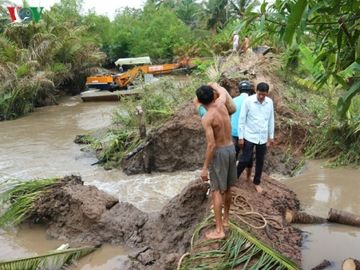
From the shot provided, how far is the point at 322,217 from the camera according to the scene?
6570mm

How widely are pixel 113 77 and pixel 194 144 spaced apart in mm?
12325

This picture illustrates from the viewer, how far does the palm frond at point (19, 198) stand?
6.84 meters

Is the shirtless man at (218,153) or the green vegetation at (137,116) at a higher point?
the shirtless man at (218,153)

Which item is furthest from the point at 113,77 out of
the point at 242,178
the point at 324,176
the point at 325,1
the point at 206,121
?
the point at 325,1

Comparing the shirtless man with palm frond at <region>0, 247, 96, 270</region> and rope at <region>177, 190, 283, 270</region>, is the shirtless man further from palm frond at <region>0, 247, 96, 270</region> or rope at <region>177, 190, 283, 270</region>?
palm frond at <region>0, 247, 96, 270</region>

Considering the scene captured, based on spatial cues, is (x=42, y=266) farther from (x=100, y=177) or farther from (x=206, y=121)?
(x=100, y=177)

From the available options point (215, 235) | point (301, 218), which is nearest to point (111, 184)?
point (301, 218)

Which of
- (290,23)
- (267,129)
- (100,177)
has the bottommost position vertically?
(100,177)

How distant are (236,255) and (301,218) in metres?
2.16

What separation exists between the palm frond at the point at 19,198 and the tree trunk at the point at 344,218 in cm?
426

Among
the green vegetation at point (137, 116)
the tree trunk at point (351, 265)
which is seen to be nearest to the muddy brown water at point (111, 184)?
the green vegetation at point (137, 116)

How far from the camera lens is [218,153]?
181 inches

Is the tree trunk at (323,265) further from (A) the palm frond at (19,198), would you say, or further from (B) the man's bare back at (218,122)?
(A) the palm frond at (19,198)

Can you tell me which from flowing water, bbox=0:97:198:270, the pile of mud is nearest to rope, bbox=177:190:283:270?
flowing water, bbox=0:97:198:270
